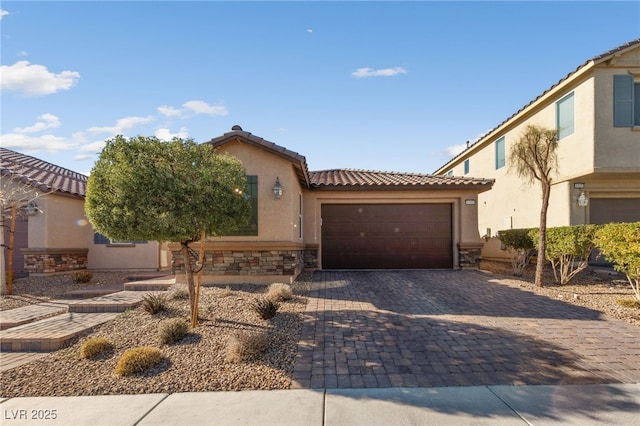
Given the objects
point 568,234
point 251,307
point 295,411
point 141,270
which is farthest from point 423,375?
point 141,270

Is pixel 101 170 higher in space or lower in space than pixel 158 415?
higher

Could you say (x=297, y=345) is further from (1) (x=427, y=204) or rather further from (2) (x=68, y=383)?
(1) (x=427, y=204)

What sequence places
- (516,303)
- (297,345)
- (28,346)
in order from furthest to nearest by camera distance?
(516,303), (28,346), (297,345)

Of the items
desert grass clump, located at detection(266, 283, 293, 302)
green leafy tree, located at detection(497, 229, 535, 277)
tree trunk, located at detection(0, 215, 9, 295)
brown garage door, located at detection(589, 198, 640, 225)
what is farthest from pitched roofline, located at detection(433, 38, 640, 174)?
tree trunk, located at detection(0, 215, 9, 295)

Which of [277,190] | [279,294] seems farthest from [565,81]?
[279,294]

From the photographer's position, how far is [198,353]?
476 cm

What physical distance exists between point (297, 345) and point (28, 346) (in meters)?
4.57

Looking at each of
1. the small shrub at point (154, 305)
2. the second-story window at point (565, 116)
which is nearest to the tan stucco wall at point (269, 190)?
the small shrub at point (154, 305)

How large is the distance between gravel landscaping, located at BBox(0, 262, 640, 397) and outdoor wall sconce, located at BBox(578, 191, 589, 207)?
146 inches

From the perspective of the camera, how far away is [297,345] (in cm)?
500

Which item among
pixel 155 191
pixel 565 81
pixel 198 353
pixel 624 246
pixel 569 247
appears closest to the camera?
pixel 198 353

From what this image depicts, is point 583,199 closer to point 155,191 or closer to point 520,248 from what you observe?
point 520,248

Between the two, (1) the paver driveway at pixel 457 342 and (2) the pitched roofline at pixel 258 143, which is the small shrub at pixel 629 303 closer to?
(1) the paver driveway at pixel 457 342

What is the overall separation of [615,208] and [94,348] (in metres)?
16.0
